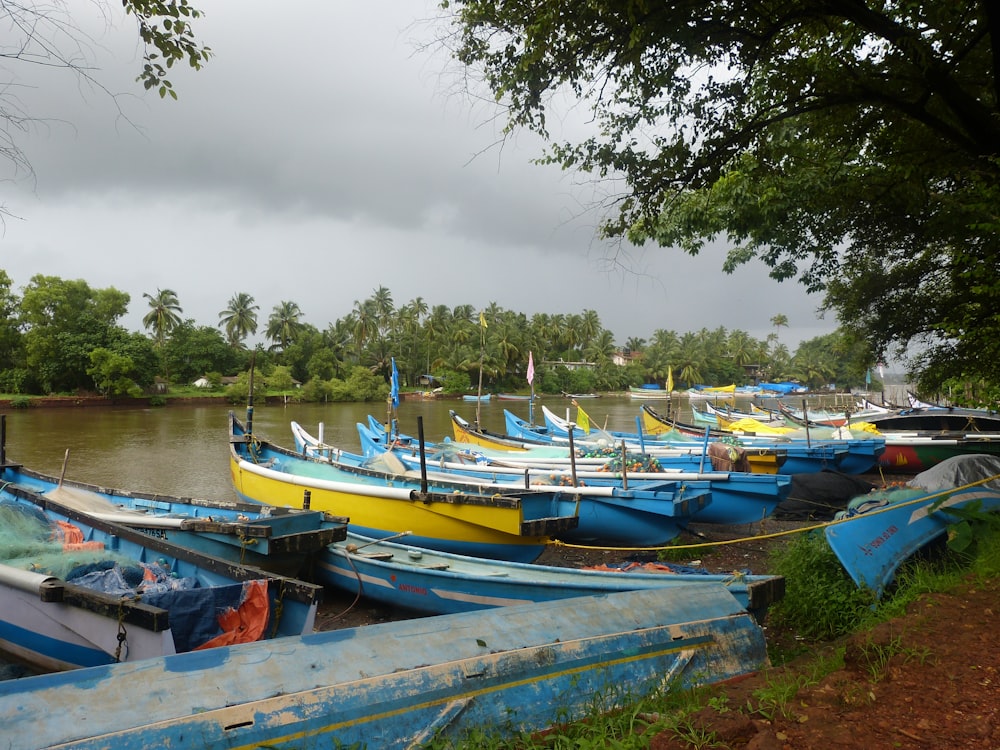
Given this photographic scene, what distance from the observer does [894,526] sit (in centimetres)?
610

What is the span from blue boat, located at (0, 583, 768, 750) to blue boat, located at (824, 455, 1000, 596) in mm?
2008

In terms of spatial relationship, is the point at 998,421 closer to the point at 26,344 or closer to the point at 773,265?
the point at 773,265

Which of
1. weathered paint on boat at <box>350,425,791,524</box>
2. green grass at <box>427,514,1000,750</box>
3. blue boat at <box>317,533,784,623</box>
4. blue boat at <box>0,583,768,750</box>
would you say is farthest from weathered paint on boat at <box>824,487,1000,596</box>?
weathered paint on boat at <box>350,425,791,524</box>

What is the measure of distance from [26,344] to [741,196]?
5497 cm

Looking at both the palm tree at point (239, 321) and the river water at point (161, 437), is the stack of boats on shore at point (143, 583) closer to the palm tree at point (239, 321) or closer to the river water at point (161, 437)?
the river water at point (161, 437)

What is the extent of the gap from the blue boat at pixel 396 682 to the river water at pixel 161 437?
898 cm

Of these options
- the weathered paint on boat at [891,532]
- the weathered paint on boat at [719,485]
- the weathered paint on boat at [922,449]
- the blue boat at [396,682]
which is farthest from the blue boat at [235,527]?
the weathered paint on boat at [922,449]

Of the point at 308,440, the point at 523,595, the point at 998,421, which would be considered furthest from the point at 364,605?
the point at 998,421

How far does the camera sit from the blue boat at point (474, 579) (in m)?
5.51

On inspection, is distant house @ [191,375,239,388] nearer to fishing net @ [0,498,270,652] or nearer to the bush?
fishing net @ [0,498,270,652]

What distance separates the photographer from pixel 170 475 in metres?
18.1

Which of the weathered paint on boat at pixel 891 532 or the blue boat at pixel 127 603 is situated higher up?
the weathered paint on boat at pixel 891 532

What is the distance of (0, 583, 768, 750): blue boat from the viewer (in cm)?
272

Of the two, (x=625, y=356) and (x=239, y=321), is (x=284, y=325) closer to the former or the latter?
(x=239, y=321)
